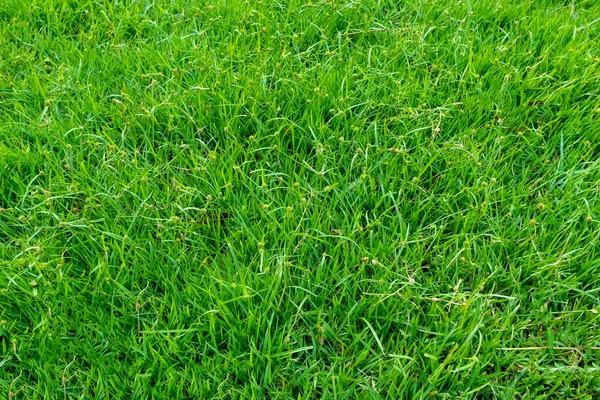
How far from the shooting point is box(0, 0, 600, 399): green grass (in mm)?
1962

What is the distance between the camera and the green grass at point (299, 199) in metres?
1.96

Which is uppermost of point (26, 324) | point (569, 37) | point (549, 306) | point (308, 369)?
point (569, 37)

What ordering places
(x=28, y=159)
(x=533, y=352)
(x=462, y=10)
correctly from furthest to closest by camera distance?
1. (x=462, y=10)
2. (x=28, y=159)
3. (x=533, y=352)

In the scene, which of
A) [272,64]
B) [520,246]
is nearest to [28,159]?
[272,64]

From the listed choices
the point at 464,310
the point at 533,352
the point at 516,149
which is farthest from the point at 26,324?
the point at 516,149

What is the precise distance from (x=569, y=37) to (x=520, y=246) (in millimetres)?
1410

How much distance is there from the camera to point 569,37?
3.10 m

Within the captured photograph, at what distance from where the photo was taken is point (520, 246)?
225 centimetres

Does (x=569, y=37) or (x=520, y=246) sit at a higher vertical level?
(x=569, y=37)

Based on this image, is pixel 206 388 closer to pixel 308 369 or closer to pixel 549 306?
pixel 308 369

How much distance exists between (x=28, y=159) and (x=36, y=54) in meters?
0.86

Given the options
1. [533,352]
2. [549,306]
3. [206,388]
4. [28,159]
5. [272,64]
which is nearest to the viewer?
[206,388]

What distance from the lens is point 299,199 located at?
2355 mm

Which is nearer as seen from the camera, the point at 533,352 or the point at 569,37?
the point at 533,352
